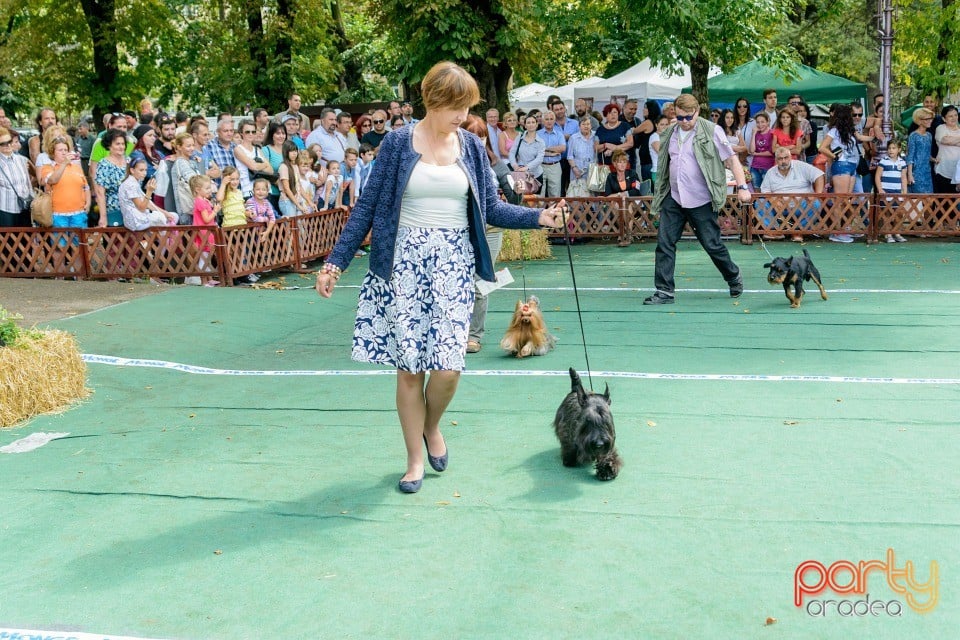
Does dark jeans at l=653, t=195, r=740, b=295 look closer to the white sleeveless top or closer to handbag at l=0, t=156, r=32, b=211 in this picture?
the white sleeveless top

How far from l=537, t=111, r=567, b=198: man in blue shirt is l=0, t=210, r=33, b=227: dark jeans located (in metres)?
7.55

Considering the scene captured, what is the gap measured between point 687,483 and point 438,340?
1394mm

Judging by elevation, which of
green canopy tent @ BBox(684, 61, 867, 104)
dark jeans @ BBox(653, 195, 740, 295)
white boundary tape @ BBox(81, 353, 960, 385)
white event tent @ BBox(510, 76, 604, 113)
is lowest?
white boundary tape @ BBox(81, 353, 960, 385)

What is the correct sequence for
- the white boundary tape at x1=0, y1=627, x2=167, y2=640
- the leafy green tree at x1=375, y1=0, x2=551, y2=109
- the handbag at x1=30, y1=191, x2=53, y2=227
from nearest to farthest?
the white boundary tape at x1=0, y1=627, x2=167, y2=640 → the handbag at x1=30, y1=191, x2=53, y2=227 → the leafy green tree at x1=375, y1=0, x2=551, y2=109

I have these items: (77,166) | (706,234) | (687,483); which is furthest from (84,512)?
(77,166)

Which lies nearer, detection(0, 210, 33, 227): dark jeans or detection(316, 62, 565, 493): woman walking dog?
detection(316, 62, 565, 493): woman walking dog

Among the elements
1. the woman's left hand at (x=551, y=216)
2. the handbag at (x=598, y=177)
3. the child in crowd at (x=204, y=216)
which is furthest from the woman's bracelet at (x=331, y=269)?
the handbag at (x=598, y=177)

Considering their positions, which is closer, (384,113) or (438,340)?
(438,340)

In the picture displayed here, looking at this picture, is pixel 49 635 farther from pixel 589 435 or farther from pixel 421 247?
pixel 589 435

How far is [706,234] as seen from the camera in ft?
34.2

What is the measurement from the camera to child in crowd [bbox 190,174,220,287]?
1219 cm

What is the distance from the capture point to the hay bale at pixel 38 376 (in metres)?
6.59

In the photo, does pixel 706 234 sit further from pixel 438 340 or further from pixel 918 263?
pixel 438 340

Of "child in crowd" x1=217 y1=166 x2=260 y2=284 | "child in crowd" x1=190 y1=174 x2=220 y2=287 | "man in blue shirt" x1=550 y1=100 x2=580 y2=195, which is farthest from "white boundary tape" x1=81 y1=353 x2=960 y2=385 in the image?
"man in blue shirt" x1=550 y1=100 x2=580 y2=195
